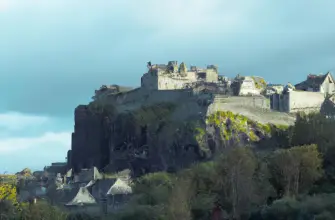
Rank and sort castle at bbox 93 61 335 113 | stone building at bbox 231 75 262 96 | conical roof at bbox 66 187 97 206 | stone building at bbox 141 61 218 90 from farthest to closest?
Result: 1. stone building at bbox 141 61 218 90
2. stone building at bbox 231 75 262 96
3. castle at bbox 93 61 335 113
4. conical roof at bbox 66 187 97 206

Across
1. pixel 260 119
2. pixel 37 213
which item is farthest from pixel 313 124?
pixel 37 213

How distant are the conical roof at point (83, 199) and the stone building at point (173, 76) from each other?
81.1 feet

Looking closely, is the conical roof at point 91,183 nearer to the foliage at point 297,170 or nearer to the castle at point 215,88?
the castle at point 215,88

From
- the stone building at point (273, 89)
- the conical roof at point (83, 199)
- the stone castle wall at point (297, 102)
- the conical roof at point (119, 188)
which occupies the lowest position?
the conical roof at point (83, 199)

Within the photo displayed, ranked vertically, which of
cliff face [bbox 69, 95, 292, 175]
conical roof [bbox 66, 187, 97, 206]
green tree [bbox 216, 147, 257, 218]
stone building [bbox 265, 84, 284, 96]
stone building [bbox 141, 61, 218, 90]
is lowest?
conical roof [bbox 66, 187, 97, 206]

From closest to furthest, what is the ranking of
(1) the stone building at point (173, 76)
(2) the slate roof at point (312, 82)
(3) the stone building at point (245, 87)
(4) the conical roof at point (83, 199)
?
(4) the conical roof at point (83, 199) → (3) the stone building at point (245, 87) → (1) the stone building at point (173, 76) → (2) the slate roof at point (312, 82)

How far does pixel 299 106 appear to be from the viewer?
96375mm

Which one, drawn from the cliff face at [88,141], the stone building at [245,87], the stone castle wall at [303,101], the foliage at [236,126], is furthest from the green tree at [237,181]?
the cliff face at [88,141]

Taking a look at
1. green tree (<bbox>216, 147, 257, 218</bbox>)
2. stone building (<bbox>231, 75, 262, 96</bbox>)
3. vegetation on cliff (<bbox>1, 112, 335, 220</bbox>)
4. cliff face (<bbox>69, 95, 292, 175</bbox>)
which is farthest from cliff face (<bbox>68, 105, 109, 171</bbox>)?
green tree (<bbox>216, 147, 257, 218</bbox>)

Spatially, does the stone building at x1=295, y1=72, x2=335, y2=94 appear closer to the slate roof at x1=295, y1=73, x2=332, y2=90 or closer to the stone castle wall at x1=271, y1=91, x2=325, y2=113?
the slate roof at x1=295, y1=73, x2=332, y2=90

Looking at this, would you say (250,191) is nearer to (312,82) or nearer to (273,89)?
(273,89)

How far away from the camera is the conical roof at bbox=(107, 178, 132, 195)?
77625mm

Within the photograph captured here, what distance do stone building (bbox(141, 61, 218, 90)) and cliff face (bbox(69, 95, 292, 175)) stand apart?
4.89m

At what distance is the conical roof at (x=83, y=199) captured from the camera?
77931 mm
